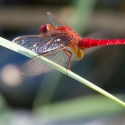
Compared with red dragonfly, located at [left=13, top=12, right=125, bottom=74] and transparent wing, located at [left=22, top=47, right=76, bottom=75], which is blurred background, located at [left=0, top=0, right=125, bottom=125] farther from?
transparent wing, located at [left=22, top=47, right=76, bottom=75]

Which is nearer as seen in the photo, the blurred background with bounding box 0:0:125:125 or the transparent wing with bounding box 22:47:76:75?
the transparent wing with bounding box 22:47:76:75

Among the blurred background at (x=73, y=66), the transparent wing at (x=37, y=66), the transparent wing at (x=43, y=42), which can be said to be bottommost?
the transparent wing at (x=37, y=66)

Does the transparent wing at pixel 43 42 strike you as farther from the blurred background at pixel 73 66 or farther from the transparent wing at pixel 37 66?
the blurred background at pixel 73 66

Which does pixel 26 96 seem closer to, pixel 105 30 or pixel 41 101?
pixel 41 101

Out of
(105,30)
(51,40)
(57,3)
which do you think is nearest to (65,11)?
(57,3)

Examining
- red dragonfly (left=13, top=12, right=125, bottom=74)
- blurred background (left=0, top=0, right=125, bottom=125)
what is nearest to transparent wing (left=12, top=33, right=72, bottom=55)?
red dragonfly (left=13, top=12, right=125, bottom=74)

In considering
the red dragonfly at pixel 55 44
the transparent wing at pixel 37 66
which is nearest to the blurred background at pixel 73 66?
the red dragonfly at pixel 55 44

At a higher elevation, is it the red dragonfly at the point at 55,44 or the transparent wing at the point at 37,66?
the red dragonfly at the point at 55,44

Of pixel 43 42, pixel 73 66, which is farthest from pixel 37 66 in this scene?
pixel 73 66
